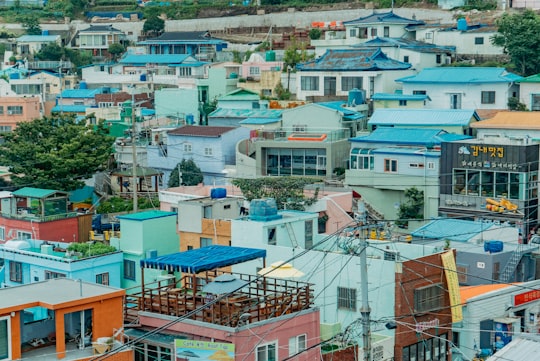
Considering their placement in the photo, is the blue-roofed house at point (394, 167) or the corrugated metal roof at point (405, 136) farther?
the corrugated metal roof at point (405, 136)

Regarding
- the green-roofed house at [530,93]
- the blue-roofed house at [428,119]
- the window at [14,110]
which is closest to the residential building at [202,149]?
the blue-roofed house at [428,119]

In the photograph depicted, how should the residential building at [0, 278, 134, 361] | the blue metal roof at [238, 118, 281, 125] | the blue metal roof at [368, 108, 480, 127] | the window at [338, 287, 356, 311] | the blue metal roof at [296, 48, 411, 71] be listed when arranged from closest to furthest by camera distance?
the residential building at [0, 278, 134, 361]
the window at [338, 287, 356, 311]
the blue metal roof at [368, 108, 480, 127]
the blue metal roof at [238, 118, 281, 125]
the blue metal roof at [296, 48, 411, 71]

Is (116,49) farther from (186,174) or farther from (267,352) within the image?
(267,352)

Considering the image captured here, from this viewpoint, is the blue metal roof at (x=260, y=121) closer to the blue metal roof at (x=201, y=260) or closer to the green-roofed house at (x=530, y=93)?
the green-roofed house at (x=530, y=93)

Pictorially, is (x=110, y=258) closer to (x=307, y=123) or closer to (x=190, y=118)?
(x=307, y=123)

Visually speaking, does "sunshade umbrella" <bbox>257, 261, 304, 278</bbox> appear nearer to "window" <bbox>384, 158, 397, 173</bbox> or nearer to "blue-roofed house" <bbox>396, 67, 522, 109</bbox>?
"window" <bbox>384, 158, 397, 173</bbox>

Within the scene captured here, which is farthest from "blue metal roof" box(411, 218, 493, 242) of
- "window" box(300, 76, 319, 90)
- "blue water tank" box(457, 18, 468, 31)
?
"blue water tank" box(457, 18, 468, 31)
